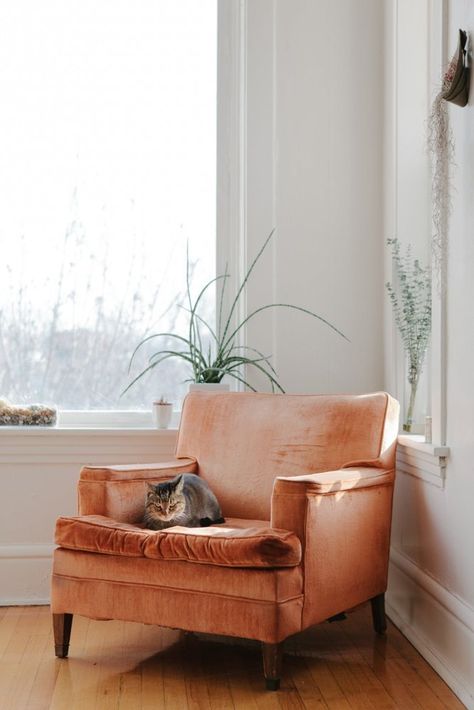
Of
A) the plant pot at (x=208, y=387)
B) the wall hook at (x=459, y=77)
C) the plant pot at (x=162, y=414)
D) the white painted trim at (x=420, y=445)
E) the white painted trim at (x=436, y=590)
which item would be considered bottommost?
the white painted trim at (x=436, y=590)

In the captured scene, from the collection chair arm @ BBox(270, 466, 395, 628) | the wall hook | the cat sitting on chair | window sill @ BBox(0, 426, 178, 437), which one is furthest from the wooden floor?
the wall hook

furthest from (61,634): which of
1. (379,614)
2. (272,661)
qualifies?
(379,614)

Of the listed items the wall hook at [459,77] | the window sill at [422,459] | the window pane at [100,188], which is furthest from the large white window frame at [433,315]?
the window pane at [100,188]

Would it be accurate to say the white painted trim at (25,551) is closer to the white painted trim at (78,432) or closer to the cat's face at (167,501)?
the white painted trim at (78,432)

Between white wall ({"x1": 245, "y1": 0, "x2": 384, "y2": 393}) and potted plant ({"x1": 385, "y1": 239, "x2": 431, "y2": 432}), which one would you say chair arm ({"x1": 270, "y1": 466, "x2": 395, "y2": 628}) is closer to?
potted plant ({"x1": 385, "y1": 239, "x2": 431, "y2": 432})

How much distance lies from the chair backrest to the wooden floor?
1.75 ft

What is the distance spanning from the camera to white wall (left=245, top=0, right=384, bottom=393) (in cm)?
→ 404

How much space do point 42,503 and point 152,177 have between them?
1589 millimetres

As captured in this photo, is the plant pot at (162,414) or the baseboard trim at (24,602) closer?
the baseboard trim at (24,602)

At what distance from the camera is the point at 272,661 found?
2.67 meters

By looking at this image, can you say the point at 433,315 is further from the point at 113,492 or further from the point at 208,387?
the point at 113,492

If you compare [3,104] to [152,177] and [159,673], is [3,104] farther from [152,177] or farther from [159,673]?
[159,673]

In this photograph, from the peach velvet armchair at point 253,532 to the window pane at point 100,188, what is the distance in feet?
2.56

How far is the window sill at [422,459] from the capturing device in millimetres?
2945
